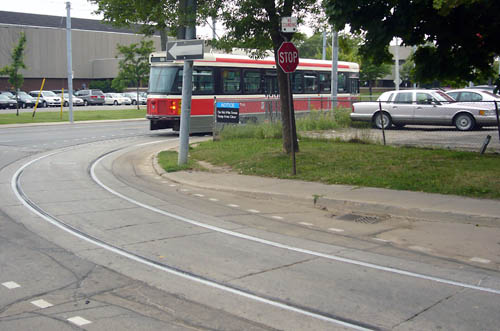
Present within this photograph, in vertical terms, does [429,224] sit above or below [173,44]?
below

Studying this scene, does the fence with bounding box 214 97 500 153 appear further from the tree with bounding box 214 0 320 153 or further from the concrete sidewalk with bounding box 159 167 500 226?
the concrete sidewalk with bounding box 159 167 500 226

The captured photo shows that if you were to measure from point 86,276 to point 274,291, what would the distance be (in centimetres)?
218

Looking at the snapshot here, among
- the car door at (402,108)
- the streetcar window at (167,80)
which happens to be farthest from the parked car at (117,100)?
the car door at (402,108)

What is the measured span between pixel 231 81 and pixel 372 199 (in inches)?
656

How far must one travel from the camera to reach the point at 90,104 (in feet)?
219

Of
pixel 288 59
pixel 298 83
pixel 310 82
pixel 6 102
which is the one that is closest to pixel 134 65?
pixel 6 102

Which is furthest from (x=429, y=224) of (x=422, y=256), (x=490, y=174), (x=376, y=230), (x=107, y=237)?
(x=107, y=237)

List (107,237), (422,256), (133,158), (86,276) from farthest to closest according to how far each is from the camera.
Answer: (133,158) → (107,237) → (422,256) → (86,276)

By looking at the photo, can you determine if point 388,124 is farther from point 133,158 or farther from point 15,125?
point 15,125

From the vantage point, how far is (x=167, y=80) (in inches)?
999

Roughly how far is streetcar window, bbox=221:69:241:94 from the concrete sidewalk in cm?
1263

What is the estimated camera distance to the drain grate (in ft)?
33.0

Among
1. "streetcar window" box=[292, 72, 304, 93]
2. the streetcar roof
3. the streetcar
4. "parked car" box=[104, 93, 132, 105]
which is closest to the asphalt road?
the streetcar

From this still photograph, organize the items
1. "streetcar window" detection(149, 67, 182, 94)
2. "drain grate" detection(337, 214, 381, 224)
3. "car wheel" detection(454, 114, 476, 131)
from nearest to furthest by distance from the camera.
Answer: "drain grate" detection(337, 214, 381, 224) → "car wheel" detection(454, 114, 476, 131) → "streetcar window" detection(149, 67, 182, 94)
